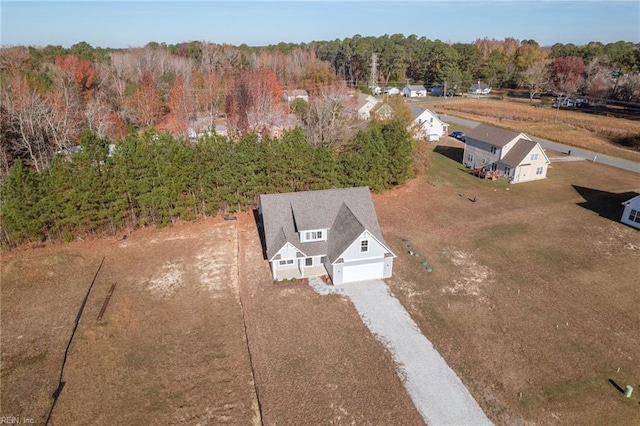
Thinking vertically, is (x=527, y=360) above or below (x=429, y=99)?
below

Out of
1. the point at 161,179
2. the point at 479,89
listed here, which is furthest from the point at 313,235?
the point at 479,89

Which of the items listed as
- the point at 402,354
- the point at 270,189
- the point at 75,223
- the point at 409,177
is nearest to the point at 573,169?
the point at 409,177

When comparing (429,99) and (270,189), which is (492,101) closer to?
(429,99)

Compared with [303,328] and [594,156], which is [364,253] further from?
[594,156]

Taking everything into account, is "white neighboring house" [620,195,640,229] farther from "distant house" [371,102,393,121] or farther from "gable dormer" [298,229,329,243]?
"distant house" [371,102,393,121]

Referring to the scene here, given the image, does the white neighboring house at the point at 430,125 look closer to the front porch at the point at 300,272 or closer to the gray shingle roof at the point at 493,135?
the gray shingle roof at the point at 493,135

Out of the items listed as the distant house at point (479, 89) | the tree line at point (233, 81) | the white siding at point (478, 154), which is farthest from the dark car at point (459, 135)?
the distant house at point (479, 89)

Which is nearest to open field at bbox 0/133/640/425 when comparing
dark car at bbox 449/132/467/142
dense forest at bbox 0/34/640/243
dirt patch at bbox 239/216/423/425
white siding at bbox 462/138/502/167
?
dirt patch at bbox 239/216/423/425
